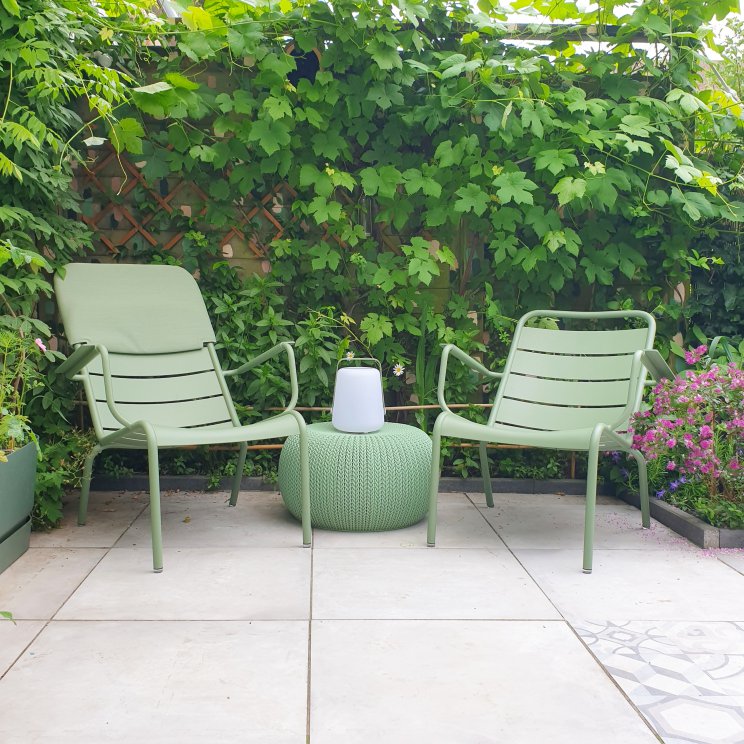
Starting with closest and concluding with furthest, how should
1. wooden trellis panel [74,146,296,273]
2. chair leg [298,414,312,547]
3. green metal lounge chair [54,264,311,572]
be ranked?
chair leg [298,414,312,547] < green metal lounge chair [54,264,311,572] < wooden trellis panel [74,146,296,273]

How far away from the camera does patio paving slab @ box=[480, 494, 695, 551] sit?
2684 mm

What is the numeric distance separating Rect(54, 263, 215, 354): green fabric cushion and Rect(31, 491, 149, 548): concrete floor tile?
24.3 inches

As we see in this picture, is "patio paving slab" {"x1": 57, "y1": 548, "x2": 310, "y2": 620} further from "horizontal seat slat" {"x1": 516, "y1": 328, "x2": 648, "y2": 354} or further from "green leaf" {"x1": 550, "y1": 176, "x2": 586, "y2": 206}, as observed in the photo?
"green leaf" {"x1": 550, "y1": 176, "x2": 586, "y2": 206}

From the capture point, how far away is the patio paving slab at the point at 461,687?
1.42m

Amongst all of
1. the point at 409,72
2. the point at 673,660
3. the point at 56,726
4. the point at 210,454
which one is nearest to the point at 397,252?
the point at 409,72

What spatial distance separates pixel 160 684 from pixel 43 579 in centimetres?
82

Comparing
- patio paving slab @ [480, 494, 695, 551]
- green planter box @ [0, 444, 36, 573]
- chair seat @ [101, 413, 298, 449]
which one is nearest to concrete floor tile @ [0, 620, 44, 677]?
green planter box @ [0, 444, 36, 573]

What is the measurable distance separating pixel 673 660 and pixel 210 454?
85.0 inches

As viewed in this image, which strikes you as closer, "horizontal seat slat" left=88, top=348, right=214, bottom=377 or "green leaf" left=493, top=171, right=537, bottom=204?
"horizontal seat slat" left=88, top=348, right=214, bottom=377

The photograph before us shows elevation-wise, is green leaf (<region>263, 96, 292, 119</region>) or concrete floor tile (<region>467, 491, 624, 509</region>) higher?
green leaf (<region>263, 96, 292, 119</region>)

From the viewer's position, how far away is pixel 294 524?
2857mm

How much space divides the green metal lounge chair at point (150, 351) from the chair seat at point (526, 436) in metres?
0.53

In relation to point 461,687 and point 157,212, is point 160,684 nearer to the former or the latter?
point 461,687

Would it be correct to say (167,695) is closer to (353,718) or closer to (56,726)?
(56,726)
